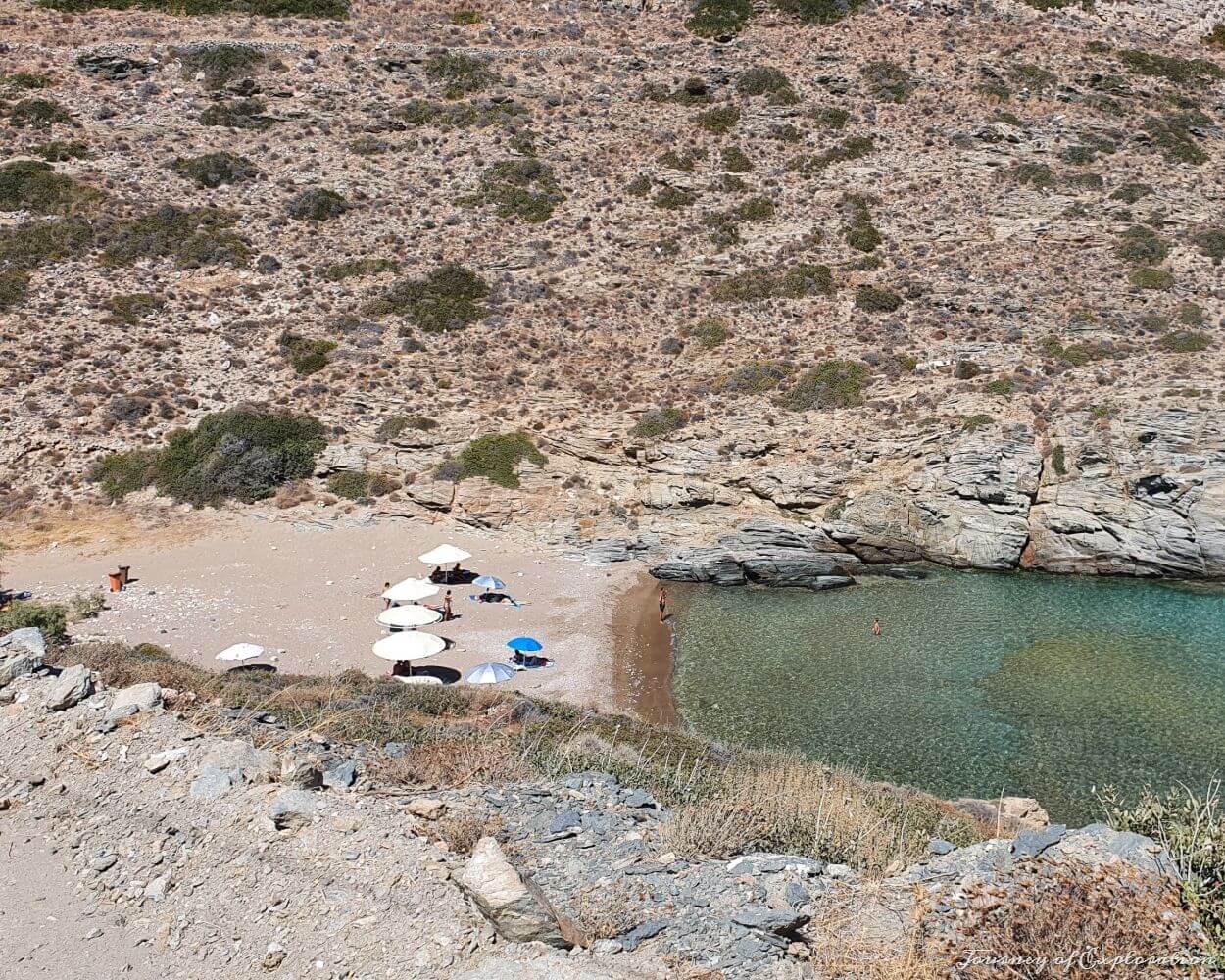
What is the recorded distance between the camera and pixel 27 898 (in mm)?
7938

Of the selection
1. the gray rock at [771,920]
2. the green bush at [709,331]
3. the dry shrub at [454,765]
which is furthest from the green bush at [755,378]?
the gray rock at [771,920]

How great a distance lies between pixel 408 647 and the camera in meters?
19.8

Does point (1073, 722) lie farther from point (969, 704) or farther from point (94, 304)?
point (94, 304)

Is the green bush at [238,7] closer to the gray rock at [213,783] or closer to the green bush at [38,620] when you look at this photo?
the green bush at [38,620]

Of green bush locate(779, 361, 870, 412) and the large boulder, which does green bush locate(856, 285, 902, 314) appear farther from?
the large boulder

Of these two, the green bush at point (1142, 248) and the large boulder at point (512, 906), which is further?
the green bush at point (1142, 248)

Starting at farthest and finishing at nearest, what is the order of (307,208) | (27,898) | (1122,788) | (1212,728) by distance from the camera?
(307,208), (1212,728), (1122,788), (27,898)

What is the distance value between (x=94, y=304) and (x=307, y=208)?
37.4 feet

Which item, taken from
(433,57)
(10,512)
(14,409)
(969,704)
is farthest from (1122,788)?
(433,57)

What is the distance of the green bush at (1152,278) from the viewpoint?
38469mm

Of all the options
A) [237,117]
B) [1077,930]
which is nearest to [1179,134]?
[237,117]

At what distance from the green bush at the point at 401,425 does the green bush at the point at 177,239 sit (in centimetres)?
1406

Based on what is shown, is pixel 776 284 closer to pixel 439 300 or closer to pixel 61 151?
pixel 439 300

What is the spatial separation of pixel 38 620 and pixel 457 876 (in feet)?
53.8
